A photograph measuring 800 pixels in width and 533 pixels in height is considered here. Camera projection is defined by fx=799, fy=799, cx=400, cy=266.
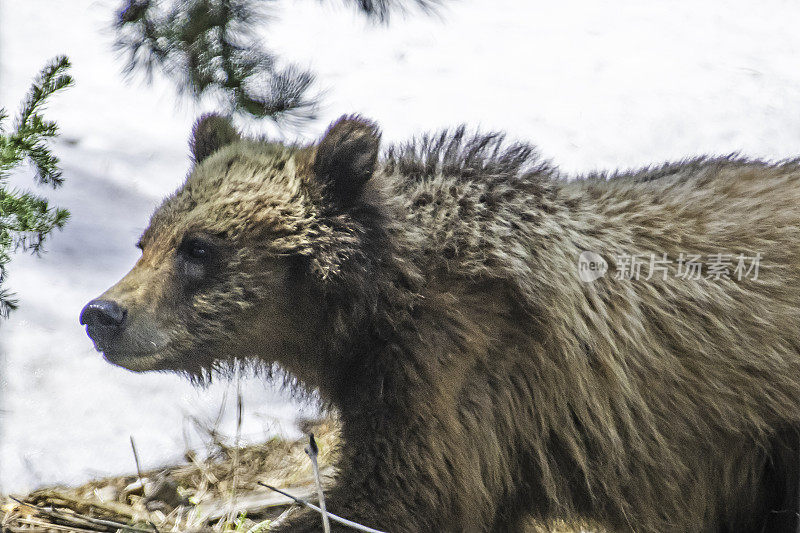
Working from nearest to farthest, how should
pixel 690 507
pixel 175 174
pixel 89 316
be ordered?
pixel 89 316 < pixel 690 507 < pixel 175 174

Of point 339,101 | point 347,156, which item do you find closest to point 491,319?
point 347,156

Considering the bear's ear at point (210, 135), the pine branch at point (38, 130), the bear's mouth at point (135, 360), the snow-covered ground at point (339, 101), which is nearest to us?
A: the pine branch at point (38, 130)

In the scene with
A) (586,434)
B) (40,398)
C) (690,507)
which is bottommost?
(690,507)

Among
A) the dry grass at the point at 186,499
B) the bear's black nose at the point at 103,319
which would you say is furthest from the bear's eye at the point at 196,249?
the dry grass at the point at 186,499

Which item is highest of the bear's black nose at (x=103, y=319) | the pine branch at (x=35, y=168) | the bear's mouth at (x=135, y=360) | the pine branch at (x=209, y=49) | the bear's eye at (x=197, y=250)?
the pine branch at (x=209, y=49)

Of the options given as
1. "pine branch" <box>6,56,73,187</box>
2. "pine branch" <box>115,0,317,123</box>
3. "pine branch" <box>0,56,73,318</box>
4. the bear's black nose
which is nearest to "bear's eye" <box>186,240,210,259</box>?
the bear's black nose

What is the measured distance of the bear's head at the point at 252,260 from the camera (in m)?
2.56

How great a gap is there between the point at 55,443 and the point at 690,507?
2264mm

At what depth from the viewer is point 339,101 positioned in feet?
9.45

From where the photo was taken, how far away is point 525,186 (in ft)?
9.21

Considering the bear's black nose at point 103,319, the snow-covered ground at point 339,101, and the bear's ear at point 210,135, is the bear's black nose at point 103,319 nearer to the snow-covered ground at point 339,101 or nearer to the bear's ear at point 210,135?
the snow-covered ground at point 339,101

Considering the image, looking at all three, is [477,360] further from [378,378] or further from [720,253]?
[720,253]

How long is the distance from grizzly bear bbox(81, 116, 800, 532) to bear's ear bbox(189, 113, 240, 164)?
0.60 ft

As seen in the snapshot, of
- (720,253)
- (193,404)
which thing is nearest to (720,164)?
(720,253)
